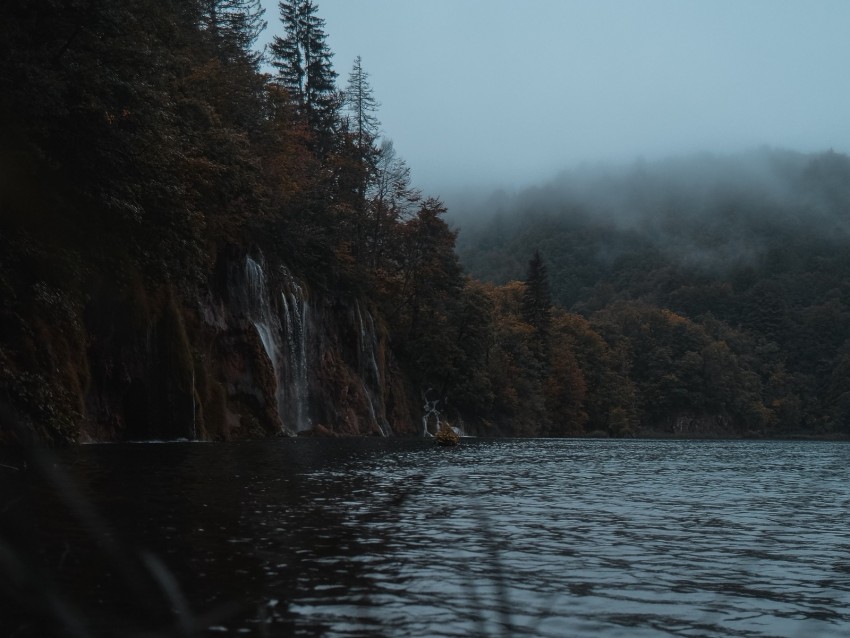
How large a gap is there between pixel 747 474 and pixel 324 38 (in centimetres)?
6004

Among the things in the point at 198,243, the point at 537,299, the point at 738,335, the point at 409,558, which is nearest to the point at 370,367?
the point at 198,243

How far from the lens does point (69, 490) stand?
68.4 inches

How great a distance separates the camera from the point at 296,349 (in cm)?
4828

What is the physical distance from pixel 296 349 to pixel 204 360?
12343mm

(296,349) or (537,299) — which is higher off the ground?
(537,299)

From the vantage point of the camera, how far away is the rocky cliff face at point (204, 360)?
23203mm

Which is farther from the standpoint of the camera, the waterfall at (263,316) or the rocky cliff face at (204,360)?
the waterfall at (263,316)

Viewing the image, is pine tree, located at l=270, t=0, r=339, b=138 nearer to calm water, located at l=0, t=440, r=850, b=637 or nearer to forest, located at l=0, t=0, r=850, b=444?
forest, located at l=0, t=0, r=850, b=444

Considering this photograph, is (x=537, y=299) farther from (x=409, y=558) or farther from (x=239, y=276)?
(x=409, y=558)

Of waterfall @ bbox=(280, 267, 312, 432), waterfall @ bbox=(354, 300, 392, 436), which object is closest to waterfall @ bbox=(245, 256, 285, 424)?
waterfall @ bbox=(280, 267, 312, 432)

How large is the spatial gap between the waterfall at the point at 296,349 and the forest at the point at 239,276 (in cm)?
19

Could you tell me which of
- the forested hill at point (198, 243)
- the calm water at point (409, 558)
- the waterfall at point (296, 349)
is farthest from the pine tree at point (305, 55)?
the calm water at point (409, 558)

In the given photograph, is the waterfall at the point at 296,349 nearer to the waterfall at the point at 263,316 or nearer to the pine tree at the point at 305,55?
the waterfall at the point at 263,316

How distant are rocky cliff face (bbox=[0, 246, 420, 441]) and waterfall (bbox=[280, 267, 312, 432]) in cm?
9
